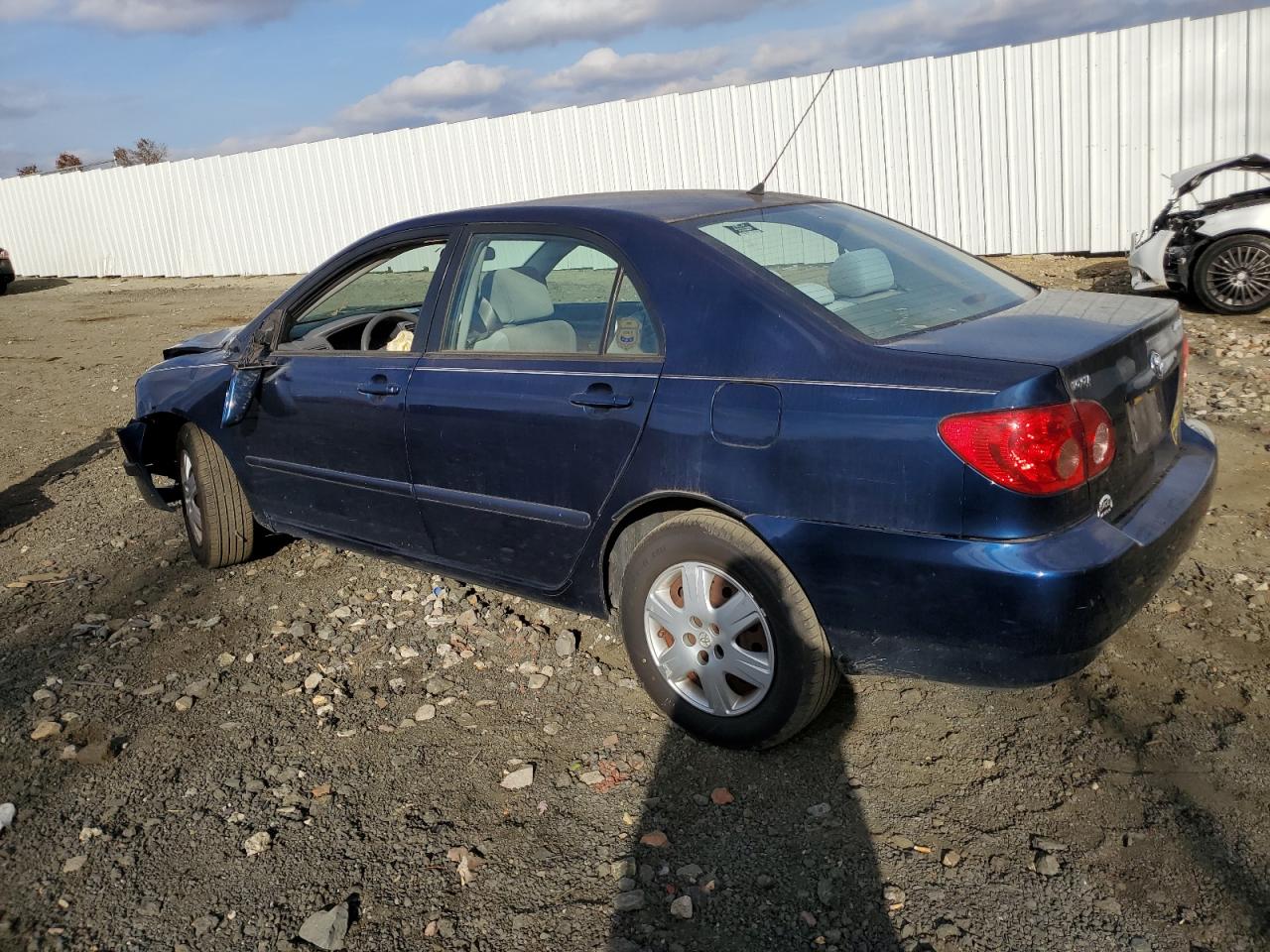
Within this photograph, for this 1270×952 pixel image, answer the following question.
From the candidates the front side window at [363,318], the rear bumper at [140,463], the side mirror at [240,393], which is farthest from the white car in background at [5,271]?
the side mirror at [240,393]

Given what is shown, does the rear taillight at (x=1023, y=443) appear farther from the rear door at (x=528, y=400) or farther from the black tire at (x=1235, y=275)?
the black tire at (x=1235, y=275)

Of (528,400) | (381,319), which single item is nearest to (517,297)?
(528,400)

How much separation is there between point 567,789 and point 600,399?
1181 mm

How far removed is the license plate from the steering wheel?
303cm

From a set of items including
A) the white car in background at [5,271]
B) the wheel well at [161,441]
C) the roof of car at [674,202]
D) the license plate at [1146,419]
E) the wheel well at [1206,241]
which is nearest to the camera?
the license plate at [1146,419]

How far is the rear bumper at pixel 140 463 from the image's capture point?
17.4ft

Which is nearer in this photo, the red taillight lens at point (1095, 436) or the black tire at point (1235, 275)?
the red taillight lens at point (1095, 436)

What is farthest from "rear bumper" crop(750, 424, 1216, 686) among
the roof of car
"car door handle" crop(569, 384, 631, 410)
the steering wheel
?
the steering wheel

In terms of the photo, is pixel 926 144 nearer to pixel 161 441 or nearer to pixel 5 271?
pixel 161 441

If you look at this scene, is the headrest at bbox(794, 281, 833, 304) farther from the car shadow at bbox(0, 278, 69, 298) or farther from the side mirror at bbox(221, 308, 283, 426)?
the car shadow at bbox(0, 278, 69, 298)

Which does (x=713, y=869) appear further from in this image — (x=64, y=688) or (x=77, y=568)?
(x=77, y=568)

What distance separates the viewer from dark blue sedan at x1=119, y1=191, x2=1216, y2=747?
2.67 metres

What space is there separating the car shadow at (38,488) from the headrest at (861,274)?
523cm

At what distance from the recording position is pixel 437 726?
12.0 ft
